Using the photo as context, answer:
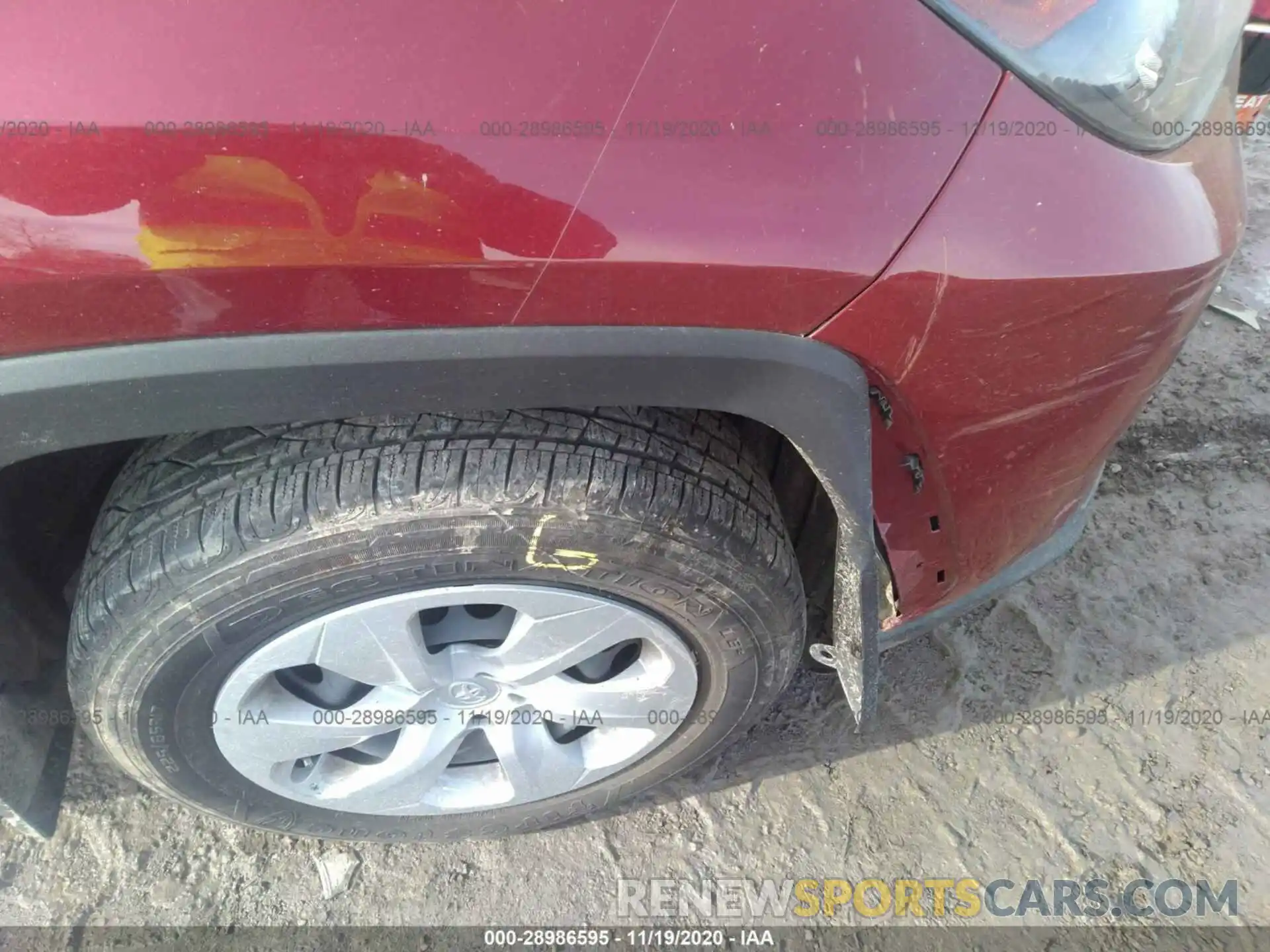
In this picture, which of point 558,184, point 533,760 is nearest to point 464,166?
point 558,184

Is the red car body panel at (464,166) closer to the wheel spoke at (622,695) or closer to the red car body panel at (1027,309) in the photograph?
the red car body panel at (1027,309)

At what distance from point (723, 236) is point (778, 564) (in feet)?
2.15

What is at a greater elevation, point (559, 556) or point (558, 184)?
point (558, 184)

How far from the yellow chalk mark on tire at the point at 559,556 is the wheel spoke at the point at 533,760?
518 mm

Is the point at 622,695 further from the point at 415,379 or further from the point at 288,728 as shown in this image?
the point at 415,379

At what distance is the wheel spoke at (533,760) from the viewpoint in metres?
1.71

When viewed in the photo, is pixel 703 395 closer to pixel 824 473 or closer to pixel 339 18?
pixel 824 473

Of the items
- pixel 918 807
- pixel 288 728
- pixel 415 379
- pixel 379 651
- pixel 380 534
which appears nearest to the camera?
pixel 415 379

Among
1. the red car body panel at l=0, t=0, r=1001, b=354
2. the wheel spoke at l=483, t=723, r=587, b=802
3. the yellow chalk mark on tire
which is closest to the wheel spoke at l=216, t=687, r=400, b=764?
the wheel spoke at l=483, t=723, r=587, b=802

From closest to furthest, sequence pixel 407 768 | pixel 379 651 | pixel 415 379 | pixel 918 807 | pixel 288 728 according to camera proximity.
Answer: pixel 415 379 → pixel 379 651 → pixel 288 728 → pixel 407 768 → pixel 918 807

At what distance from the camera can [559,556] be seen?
52.9 inches

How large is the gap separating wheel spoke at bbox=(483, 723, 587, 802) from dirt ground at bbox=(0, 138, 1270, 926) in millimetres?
295

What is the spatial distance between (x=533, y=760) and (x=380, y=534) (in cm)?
73

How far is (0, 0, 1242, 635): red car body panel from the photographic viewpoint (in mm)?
946
